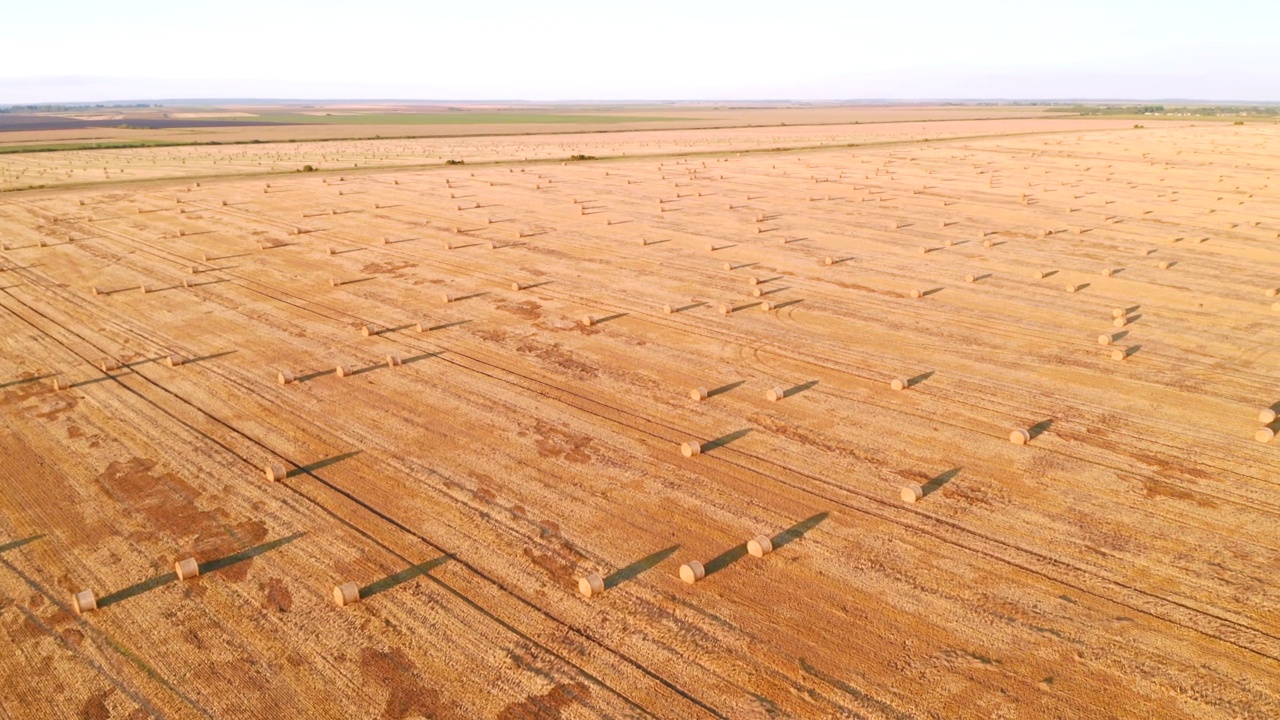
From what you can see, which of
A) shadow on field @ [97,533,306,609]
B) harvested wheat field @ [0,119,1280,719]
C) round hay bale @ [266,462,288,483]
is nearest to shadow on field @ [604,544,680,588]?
harvested wheat field @ [0,119,1280,719]

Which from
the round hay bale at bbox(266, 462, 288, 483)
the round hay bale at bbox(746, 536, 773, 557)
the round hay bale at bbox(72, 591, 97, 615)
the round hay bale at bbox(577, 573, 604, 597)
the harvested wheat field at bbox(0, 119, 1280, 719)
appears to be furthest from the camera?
the round hay bale at bbox(266, 462, 288, 483)

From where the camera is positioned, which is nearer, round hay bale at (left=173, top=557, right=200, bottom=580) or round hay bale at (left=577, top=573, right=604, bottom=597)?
round hay bale at (left=577, top=573, right=604, bottom=597)

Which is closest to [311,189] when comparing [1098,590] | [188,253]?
[188,253]

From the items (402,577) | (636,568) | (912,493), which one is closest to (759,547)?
(636,568)

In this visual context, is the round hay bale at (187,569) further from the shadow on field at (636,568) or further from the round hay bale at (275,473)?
the shadow on field at (636,568)

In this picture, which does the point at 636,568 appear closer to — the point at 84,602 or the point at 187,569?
the point at 187,569

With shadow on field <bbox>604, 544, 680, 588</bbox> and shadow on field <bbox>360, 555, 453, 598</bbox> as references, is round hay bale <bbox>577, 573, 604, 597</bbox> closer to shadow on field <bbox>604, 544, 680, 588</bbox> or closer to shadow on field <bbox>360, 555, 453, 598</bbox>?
shadow on field <bbox>604, 544, 680, 588</bbox>

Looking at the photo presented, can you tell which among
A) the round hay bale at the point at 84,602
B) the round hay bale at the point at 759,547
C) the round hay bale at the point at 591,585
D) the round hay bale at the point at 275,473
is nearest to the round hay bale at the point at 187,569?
the round hay bale at the point at 84,602
